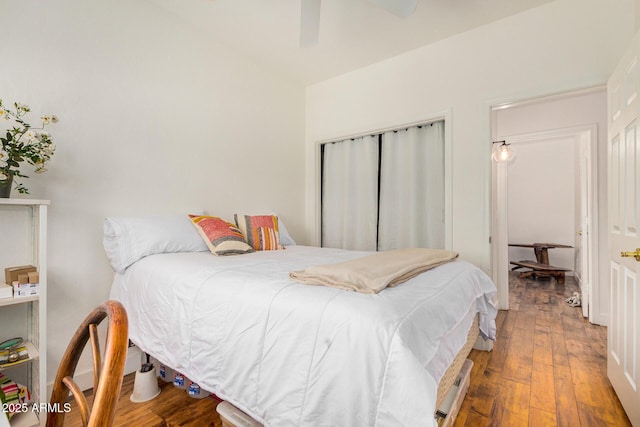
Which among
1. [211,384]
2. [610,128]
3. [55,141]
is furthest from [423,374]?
[55,141]

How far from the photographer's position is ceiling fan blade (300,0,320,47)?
6.18ft

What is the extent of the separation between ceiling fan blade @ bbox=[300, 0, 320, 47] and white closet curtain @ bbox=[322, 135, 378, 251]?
4.74ft

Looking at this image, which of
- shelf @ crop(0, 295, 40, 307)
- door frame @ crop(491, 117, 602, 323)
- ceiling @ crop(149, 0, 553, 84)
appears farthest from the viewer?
door frame @ crop(491, 117, 602, 323)

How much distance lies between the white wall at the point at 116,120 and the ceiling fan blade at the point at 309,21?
3.61 ft

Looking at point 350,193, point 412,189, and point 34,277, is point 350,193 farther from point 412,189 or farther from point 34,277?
point 34,277

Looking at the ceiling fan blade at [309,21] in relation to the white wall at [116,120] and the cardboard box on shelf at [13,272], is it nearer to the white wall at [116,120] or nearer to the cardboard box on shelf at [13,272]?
the white wall at [116,120]

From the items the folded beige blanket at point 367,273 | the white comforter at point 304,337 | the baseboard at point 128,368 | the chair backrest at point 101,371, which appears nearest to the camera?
the chair backrest at point 101,371

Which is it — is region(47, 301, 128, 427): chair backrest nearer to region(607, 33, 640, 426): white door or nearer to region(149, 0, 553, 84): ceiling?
region(607, 33, 640, 426): white door

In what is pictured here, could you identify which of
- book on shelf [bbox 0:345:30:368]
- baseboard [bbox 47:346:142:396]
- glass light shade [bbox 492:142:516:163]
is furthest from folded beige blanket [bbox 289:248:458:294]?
glass light shade [bbox 492:142:516:163]

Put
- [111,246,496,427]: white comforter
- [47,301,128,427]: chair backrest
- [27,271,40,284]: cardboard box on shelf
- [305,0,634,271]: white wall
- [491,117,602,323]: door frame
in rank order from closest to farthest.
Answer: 1. [47,301,128,427]: chair backrest
2. [111,246,496,427]: white comforter
3. [27,271,40,284]: cardboard box on shelf
4. [305,0,634,271]: white wall
5. [491,117,602,323]: door frame

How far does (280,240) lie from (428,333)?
76.3 inches

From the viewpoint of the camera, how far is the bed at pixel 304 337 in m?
0.93

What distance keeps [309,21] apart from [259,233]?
1.60 metres

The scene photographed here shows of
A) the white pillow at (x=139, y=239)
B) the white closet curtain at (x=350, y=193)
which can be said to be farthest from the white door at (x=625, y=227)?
the white pillow at (x=139, y=239)
